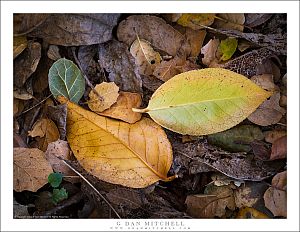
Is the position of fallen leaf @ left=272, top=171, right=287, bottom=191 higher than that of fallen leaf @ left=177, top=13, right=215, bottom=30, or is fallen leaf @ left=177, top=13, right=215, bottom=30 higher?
fallen leaf @ left=177, top=13, right=215, bottom=30

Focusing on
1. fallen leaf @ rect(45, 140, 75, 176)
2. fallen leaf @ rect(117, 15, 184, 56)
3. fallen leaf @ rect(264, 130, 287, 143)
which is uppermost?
fallen leaf @ rect(117, 15, 184, 56)

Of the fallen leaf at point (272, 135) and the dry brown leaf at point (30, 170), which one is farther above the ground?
the fallen leaf at point (272, 135)

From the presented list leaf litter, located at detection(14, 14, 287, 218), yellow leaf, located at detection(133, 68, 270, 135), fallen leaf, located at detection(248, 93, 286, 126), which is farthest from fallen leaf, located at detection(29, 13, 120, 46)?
fallen leaf, located at detection(248, 93, 286, 126)

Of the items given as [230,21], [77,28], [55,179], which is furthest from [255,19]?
[55,179]

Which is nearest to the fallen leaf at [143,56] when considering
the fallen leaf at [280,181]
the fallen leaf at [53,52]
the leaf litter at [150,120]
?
the leaf litter at [150,120]

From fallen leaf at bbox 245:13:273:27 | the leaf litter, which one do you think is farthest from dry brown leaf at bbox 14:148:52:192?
fallen leaf at bbox 245:13:273:27

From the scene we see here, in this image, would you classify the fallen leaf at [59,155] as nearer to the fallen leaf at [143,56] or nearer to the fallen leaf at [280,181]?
the fallen leaf at [143,56]

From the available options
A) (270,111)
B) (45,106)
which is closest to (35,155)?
(45,106)

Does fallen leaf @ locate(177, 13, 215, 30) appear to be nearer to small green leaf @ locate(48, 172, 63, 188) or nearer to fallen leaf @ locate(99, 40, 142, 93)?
fallen leaf @ locate(99, 40, 142, 93)
